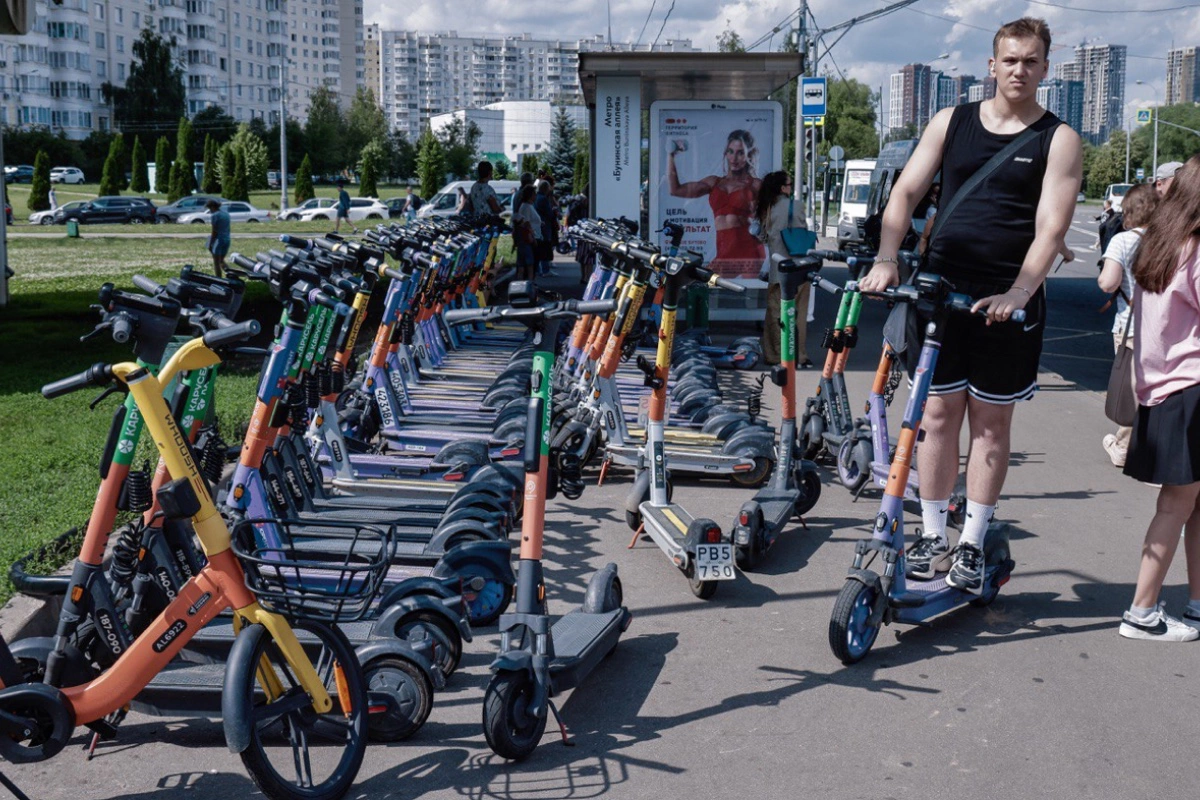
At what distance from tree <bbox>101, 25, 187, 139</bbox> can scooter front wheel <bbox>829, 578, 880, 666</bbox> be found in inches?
3645

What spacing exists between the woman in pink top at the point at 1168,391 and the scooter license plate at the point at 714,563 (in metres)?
1.59

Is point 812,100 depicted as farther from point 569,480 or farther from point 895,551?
point 895,551

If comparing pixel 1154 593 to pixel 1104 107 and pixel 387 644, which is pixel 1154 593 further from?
pixel 1104 107

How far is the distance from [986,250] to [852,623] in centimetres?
157

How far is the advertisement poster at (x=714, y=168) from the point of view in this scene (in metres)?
14.7

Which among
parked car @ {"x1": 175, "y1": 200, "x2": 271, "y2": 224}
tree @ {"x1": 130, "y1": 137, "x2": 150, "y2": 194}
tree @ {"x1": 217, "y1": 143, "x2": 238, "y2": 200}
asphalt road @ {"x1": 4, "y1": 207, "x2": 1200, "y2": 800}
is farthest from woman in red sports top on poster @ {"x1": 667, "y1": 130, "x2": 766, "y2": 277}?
tree @ {"x1": 130, "y1": 137, "x2": 150, "y2": 194}

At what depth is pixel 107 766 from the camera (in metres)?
3.90

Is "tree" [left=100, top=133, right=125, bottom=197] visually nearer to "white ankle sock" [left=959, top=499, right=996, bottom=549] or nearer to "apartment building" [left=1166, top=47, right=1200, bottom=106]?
"white ankle sock" [left=959, top=499, right=996, bottom=549]

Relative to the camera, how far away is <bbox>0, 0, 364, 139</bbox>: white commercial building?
9450cm

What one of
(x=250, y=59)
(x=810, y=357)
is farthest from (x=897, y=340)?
(x=250, y=59)

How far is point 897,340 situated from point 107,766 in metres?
3.34

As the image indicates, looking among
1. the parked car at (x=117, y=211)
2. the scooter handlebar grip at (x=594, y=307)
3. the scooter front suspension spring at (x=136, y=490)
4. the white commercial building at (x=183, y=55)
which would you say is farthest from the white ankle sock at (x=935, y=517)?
the white commercial building at (x=183, y=55)

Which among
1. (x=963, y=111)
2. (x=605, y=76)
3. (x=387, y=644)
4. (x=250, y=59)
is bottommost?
(x=387, y=644)

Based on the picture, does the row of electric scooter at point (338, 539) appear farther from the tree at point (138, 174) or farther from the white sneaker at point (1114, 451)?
the tree at point (138, 174)
